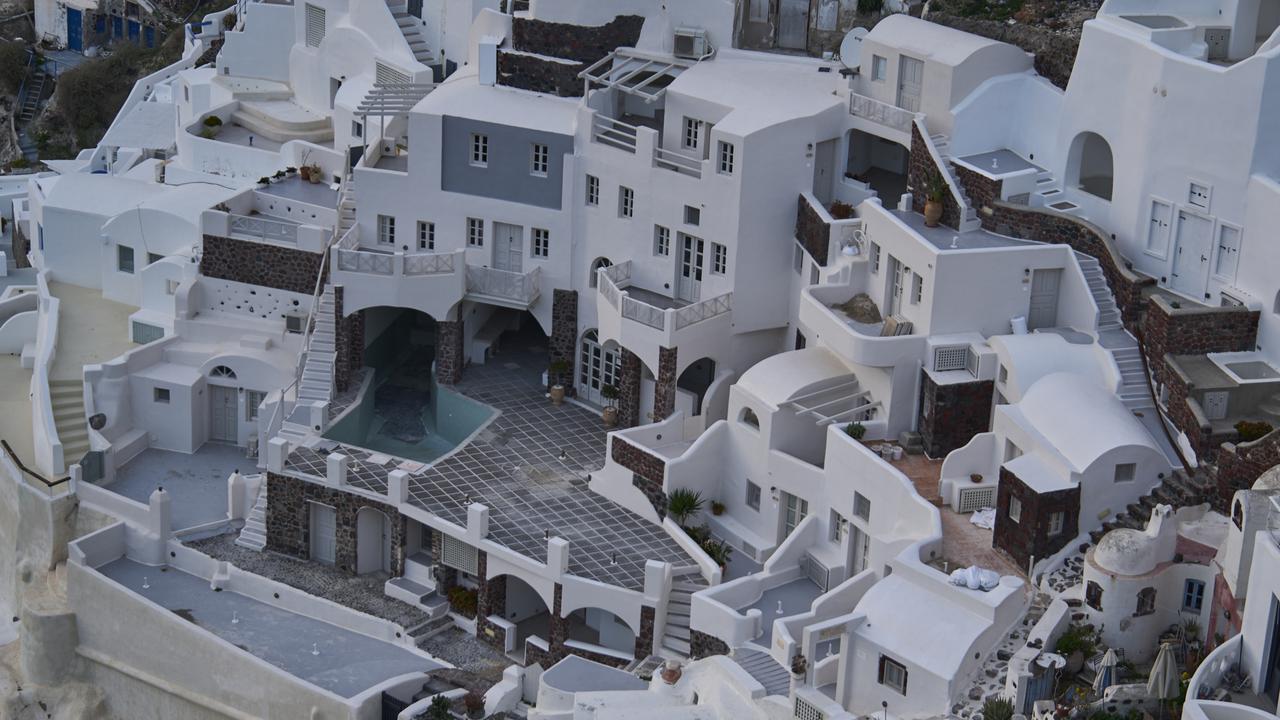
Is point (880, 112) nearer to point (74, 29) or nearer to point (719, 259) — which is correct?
point (719, 259)

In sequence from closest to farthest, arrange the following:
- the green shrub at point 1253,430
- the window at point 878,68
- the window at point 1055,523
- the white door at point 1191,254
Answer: the window at point 1055,523 → the green shrub at point 1253,430 → the white door at point 1191,254 → the window at point 878,68

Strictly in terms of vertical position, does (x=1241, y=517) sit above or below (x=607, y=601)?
above

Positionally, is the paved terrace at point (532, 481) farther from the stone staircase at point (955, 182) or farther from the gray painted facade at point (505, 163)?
the stone staircase at point (955, 182)

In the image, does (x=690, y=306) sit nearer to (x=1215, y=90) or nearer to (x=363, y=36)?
(x=1215, y=90)

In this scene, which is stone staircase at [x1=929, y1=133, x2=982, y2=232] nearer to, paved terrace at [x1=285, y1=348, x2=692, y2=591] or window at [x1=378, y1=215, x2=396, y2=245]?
paved terrace at [x1=285, y1=348, x2=692, y2=591]

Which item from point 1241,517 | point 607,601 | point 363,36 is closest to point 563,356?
point 607,601

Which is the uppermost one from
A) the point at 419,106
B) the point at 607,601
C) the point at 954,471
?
the point at 419,106

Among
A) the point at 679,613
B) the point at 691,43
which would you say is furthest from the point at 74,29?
the point at 679,613

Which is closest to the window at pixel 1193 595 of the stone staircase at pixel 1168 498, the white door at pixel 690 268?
the stone staircase at pixel 1168 498
